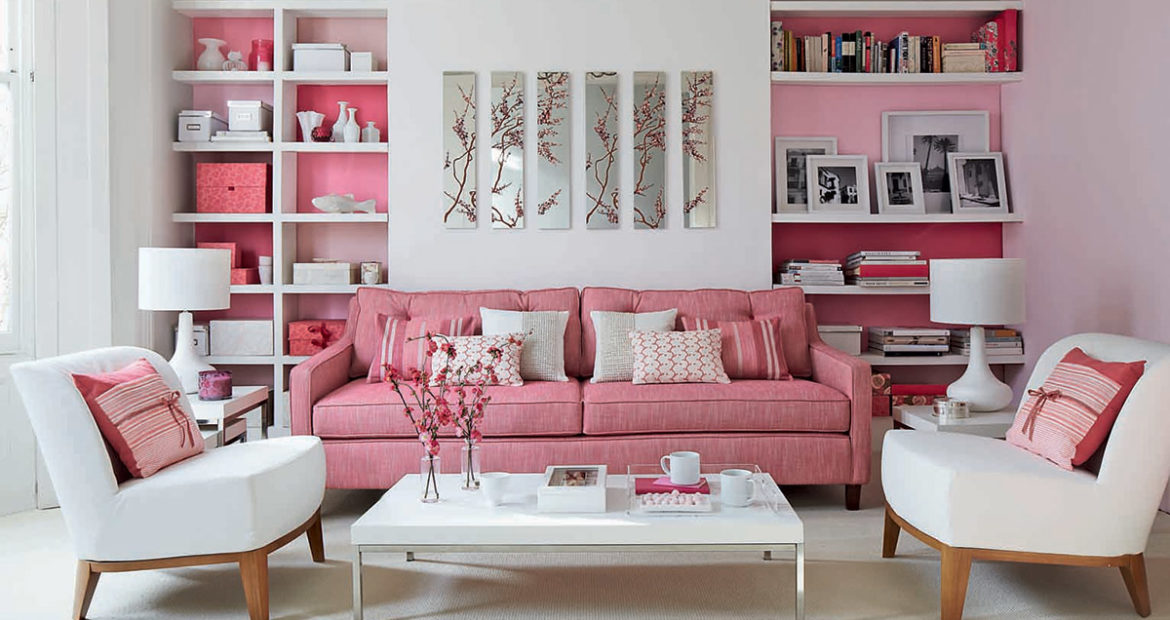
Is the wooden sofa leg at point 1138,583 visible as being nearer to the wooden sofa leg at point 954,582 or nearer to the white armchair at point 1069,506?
the white armchair at point 1069,506

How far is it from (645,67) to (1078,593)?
10.6ft

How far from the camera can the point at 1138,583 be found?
8.27 feet

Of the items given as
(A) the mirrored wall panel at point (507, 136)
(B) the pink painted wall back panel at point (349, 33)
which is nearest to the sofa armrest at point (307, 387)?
(A) the mirrored wall panel at point (507, 136)

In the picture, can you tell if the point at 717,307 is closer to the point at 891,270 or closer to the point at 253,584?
the point at 891,270

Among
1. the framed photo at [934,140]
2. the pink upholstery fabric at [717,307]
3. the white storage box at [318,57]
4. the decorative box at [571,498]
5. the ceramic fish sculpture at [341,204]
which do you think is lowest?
the decorative box at [571,498]

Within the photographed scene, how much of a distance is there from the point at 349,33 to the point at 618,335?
8.15ft

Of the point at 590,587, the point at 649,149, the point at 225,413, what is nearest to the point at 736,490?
the point at 590,587

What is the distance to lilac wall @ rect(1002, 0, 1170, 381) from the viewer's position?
3662 millimetres

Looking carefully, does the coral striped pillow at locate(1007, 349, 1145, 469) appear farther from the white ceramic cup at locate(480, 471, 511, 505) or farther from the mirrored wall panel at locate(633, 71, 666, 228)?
the mirrored wall panel at locate(633, 71, 666, 228)

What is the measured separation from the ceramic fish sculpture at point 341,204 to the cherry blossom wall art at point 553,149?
968mm

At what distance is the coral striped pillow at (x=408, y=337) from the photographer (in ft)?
13.2

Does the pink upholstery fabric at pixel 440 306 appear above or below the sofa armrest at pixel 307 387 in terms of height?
above

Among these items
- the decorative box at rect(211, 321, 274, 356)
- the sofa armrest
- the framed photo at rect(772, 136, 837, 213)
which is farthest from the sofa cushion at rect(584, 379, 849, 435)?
the decorative box at rect(211, 321, 274, 356)

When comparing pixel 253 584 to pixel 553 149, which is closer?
pixel 253 584
